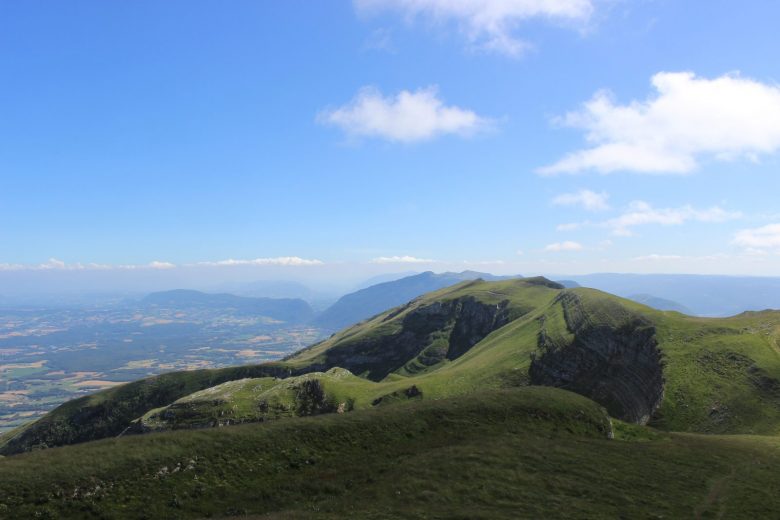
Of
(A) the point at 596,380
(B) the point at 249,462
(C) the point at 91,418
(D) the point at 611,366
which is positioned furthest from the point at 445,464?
(C) the point at 91,418

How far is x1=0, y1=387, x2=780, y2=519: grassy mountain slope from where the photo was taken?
1411 inches

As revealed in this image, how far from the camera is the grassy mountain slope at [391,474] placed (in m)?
35.8

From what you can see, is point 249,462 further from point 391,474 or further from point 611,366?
point 611,366

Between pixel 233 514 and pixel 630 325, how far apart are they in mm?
121585

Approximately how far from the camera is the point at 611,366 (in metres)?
119

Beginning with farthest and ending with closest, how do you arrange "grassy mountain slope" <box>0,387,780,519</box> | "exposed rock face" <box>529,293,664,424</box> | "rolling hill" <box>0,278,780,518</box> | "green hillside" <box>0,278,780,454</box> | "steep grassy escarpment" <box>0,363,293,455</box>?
"steep grassy escarpment" <box>0,363,293,455</box> < "exposed rock face" <box>529,293,664,424</box> < "green hillside" <box>0,278,780,454</box> < "rolling hill" <box>0,278,780,518</box> < "grassy mountain slope" <box>0,387,780,519</box>

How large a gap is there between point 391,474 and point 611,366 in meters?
98.4

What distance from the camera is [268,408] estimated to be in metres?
125

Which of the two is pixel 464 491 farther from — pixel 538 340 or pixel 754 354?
pixel 538 340

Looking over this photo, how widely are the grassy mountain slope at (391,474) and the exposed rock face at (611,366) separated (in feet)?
162

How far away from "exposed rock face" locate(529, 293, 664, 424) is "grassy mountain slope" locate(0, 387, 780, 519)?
49457 mm

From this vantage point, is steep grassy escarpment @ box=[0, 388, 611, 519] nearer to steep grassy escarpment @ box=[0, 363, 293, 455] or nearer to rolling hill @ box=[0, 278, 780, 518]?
rolling hill @ box=[0, 278, 780, 518]

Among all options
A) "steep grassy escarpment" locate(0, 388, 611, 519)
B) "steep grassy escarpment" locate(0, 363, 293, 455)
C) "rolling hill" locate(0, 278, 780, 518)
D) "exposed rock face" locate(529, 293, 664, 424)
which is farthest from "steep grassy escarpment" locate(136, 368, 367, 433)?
"steep grassy escarpment" locate(0, 388, 611, 519)

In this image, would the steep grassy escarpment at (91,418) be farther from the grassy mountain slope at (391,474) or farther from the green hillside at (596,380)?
the grassy mountain slope at (391,474)
